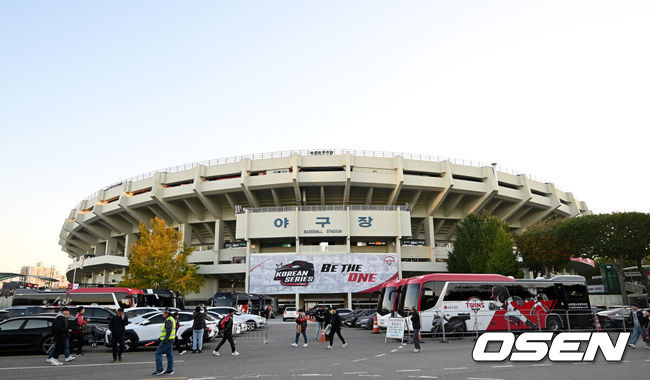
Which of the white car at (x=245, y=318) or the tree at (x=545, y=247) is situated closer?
the white car at (x=245, y=318)

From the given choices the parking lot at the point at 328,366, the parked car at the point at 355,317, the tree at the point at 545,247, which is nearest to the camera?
the parking lot at the point at 328,366

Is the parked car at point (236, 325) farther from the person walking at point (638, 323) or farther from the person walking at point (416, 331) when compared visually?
the person walking at point (638, 323)

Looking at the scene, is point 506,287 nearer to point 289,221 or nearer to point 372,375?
point 372,375

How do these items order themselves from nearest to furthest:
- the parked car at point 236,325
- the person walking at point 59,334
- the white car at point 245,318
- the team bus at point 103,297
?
the person walking at point 59,334
the parked car at point 236,325
the white car at point 245,318
the team bus at point 103,297

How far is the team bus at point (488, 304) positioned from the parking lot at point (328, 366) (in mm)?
5032

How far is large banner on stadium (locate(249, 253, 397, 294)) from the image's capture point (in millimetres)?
49875

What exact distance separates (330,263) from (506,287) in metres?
30.0

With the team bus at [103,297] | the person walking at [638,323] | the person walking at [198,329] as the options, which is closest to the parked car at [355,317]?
the team bus at [103,297]

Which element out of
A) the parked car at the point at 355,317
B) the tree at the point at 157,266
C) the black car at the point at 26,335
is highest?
the tree at the point at 157,266

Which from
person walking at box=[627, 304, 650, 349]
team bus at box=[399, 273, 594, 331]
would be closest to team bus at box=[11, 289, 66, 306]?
team bus at box=[399, 273, 594, 331]

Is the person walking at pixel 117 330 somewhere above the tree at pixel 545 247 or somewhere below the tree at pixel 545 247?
below

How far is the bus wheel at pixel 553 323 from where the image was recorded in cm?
2052

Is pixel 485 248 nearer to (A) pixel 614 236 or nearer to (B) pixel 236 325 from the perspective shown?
(A) pixel 614 236

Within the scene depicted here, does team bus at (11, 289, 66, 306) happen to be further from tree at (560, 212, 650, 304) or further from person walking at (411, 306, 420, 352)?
tree at (560, 212, 650, 304)
